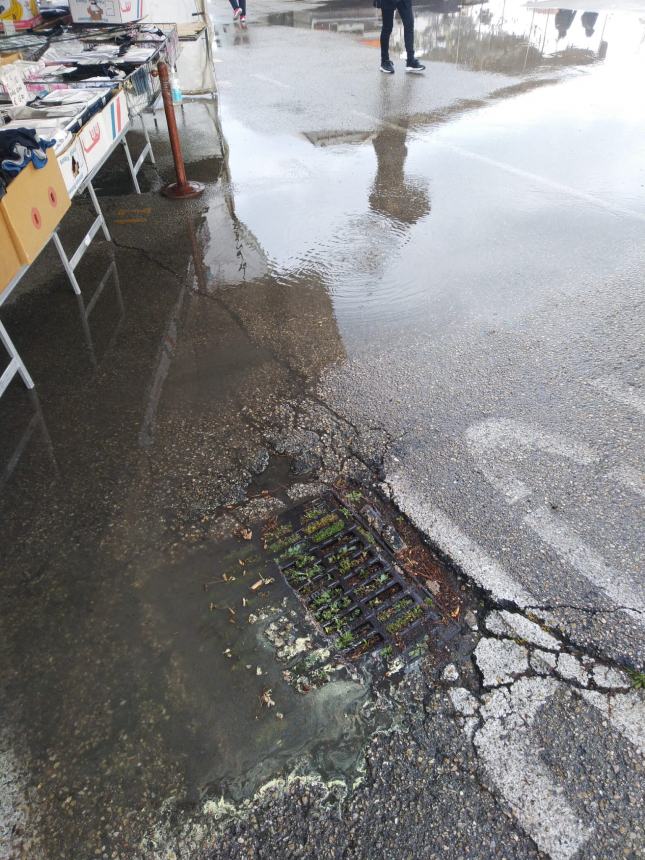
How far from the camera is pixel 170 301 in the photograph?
4.66 meters

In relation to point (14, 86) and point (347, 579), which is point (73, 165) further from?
point (347, 579)

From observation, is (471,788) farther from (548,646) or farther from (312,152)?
(312,152)

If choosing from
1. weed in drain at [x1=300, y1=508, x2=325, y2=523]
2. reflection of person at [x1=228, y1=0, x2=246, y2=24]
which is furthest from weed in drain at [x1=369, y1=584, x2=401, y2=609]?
reflection of person at [x1=228, y1=0, x2=246, y2=24]

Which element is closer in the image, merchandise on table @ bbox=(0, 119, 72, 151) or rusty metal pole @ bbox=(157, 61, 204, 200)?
merchandise on table @ bbox=(0, 119, 72, 151)

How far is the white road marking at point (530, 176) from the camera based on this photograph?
585cm

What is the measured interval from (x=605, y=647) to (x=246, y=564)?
1.61 m

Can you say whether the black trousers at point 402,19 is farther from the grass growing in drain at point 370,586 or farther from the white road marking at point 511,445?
the grass growing in drain at point 370,586

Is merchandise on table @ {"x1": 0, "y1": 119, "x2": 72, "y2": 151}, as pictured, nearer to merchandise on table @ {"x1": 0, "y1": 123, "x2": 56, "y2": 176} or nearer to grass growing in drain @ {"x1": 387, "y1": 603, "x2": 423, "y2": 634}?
merchandise on table @ {"x1": 0, "y1": 123, "x2": 56, "y2": 176}

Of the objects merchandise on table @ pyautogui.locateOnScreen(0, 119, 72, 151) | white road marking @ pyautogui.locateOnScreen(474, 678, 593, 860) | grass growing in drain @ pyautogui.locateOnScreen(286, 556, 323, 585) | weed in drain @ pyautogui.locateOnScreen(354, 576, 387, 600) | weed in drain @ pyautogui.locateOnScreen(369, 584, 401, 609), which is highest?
merchandise on table @ pyautogui.locateOnScreen(0, 119, 72, 151)

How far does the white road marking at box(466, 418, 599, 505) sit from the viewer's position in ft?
10.2

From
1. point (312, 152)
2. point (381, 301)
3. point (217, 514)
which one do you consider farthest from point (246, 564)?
point (312, 152)

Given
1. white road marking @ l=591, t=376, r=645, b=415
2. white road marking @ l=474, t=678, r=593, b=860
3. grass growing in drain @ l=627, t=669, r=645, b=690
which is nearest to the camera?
white road marking @ l=474, t=678, r=593, b=860

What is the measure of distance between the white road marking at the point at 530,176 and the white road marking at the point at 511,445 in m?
3.61

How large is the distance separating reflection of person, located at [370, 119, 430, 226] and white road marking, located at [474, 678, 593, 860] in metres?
4.66
